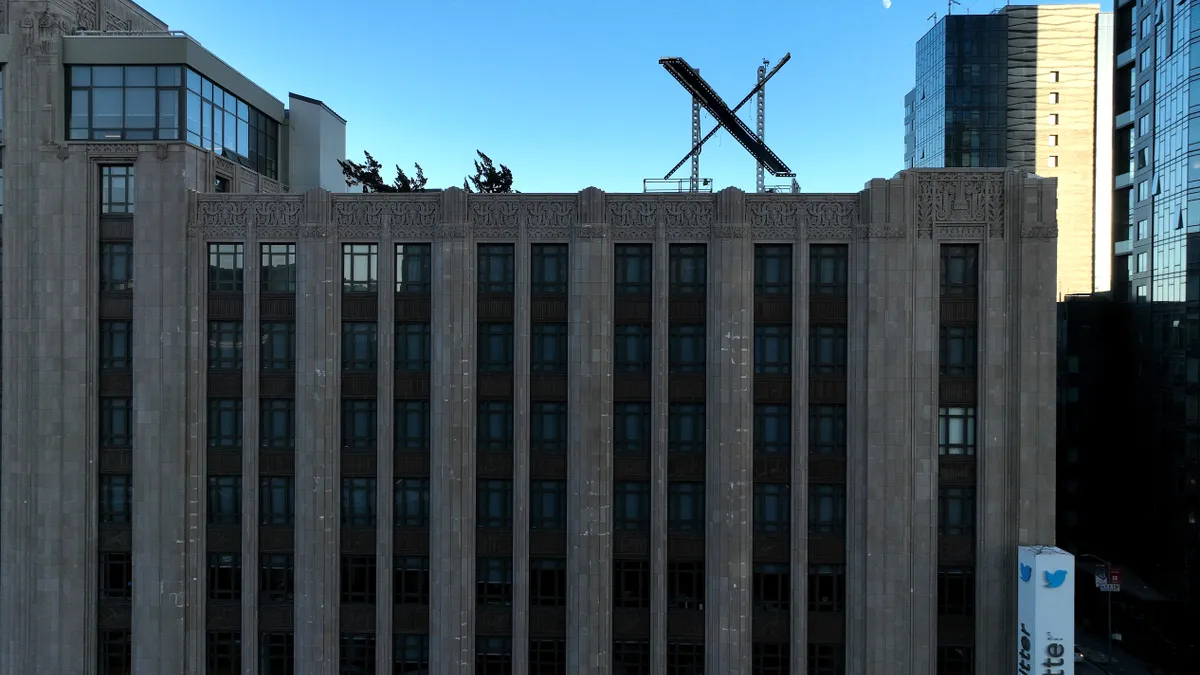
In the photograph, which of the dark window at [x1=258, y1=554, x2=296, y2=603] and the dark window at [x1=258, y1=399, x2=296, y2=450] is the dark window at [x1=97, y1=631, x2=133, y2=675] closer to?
the dark window at [x1=258, y1=554, x2=296, y2=603]

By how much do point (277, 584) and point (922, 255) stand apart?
32.5 meters

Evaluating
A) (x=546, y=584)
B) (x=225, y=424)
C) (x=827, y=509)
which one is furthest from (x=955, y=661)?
(x=225, y=424)

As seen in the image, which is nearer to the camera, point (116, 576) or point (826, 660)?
point (826, 660)

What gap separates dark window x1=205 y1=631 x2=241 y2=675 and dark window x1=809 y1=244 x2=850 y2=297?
3072 centimetres

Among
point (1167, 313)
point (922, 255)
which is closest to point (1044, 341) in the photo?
point (922, 255)

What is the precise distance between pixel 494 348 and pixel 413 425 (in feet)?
16.7

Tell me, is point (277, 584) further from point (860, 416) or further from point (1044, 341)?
point (1044, 341)

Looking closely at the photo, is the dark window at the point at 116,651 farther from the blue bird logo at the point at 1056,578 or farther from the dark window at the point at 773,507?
the blue bird logo at the point at 1056,578

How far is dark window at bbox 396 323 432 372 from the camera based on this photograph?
29656 millimetres

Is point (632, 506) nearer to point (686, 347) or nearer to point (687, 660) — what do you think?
point (687, 660)

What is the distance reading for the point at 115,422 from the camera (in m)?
30.0

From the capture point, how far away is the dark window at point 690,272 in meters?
29.2

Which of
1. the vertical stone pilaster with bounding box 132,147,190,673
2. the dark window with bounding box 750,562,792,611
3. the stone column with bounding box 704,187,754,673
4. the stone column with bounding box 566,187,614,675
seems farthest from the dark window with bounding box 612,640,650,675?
the vertical stone pilaster with bounding box 132,147,190,673

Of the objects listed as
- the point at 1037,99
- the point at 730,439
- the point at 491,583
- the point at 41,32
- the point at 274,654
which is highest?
the point at 1037,99
